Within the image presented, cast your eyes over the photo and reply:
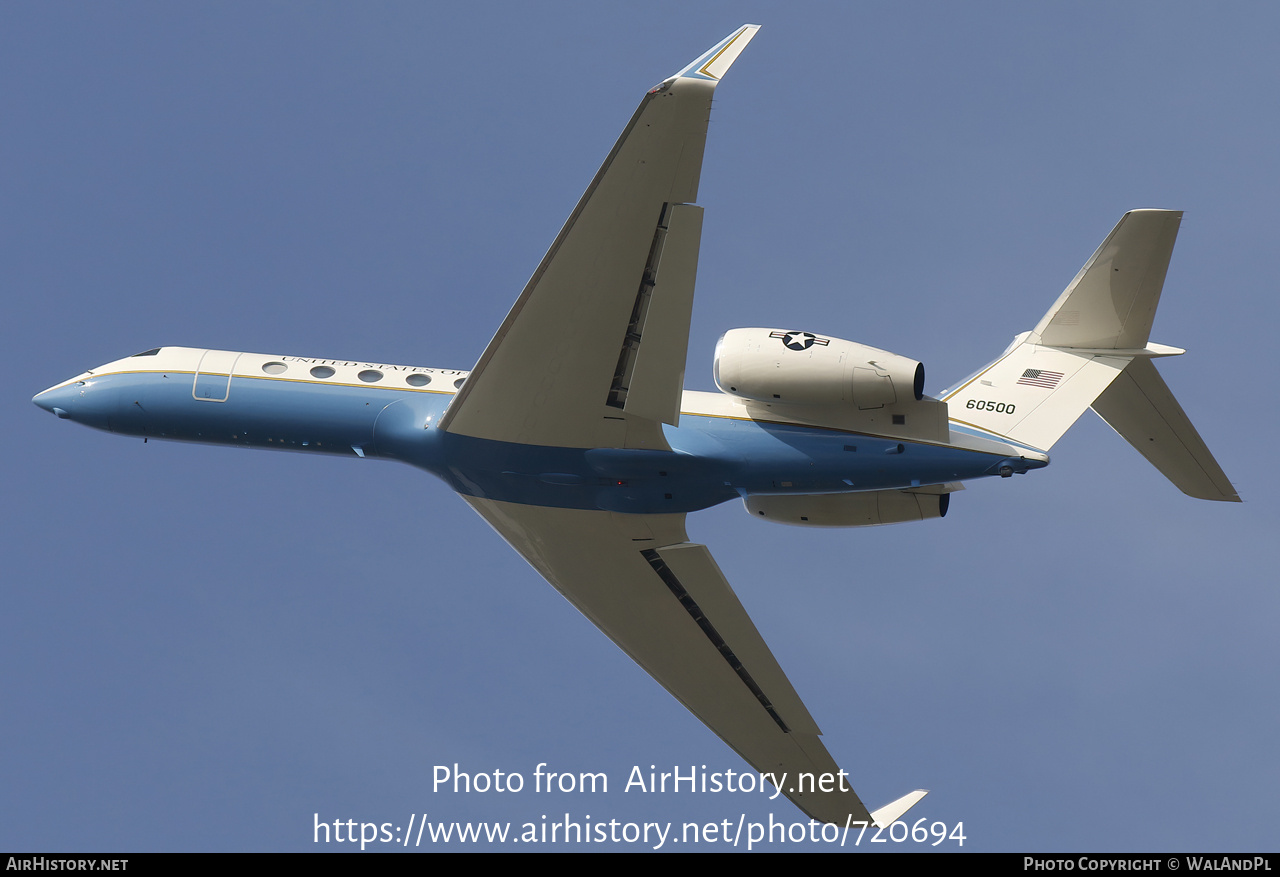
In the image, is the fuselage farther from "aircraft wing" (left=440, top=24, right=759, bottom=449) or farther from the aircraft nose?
"aircraft wing" (left=440, top=24, right=759, bottom=449)

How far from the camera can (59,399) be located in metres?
23.2

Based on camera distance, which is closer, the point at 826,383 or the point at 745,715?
the point at 826,383

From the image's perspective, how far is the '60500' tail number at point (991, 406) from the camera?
69.2ft

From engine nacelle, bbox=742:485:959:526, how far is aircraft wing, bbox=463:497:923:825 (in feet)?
5.31

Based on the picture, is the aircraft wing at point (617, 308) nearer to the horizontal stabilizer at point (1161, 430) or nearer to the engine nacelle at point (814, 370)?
the engine nacelle at point (814, 370)

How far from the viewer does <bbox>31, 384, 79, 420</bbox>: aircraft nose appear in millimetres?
23156

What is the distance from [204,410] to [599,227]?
8.43 m

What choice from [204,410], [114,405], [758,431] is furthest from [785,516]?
[114,405]

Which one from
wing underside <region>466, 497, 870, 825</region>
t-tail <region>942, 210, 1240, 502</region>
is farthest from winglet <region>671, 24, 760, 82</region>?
wing underside <region>466, 497, 870, 825</region>

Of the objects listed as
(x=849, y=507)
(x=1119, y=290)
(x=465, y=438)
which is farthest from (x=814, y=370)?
(x=465, y=438)

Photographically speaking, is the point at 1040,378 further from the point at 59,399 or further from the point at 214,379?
the point at 59,399

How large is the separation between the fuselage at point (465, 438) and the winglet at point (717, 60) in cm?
611

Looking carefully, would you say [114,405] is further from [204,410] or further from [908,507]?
[908,507]

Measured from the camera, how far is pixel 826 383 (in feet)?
64.3
